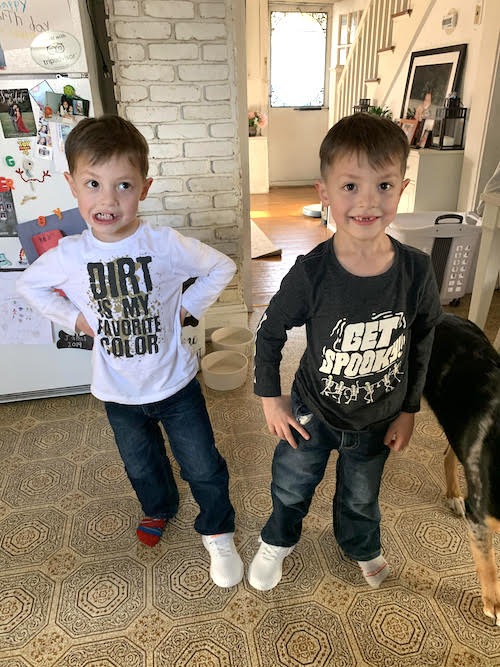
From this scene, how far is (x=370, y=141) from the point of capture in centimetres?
86

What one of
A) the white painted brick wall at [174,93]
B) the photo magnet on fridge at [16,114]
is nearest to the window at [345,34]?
the white painted brick wall at [174,93]

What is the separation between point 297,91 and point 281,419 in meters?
6.63

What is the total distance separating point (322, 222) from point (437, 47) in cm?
186

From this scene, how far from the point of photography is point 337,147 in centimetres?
88

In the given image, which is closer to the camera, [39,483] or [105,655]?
[105,655]

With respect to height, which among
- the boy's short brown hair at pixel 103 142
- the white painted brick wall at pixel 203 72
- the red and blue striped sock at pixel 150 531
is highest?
the white painted brick wall at pixel 203 72

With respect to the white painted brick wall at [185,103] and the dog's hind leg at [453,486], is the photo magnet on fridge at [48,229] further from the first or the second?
the dog's hind leg at [453,486]

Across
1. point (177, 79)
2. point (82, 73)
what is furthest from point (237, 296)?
point (82, 73)

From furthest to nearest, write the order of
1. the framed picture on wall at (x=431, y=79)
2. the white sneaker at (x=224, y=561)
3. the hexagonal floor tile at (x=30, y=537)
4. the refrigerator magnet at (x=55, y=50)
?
1. the framed picture on wall at (x=431, y=79)
2. the refrigerator magnet at (x=55, y=50)
3. the hexagonal floor tile at (x=30, y=537)
4. the white sneaker at (x=224, y=561)

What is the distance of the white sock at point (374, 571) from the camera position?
1.27 m

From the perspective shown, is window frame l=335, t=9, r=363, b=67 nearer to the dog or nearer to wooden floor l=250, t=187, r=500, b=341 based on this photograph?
wooden floor l=250, t=187, r=500, b=341

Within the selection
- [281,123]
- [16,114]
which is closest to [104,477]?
[16,114]

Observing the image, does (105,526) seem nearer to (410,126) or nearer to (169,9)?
(169,9)

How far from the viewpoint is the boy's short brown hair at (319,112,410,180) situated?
2.81 feet
